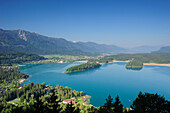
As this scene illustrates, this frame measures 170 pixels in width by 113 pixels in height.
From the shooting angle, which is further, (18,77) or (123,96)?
(18,77)

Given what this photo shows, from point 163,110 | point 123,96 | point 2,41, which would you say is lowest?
point 123,96

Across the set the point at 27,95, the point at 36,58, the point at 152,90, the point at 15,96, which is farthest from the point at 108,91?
the point at 36,58

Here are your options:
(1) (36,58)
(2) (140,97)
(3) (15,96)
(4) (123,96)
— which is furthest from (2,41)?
(2) (140,97)

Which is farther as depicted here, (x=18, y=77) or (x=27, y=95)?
(x=18, y=77)

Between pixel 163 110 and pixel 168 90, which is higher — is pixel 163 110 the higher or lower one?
the higher one

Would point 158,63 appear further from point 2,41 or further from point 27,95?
point 2,41

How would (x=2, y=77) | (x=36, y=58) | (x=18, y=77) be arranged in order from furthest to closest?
(x=36, y=58) < (x=18, y=77) < (x=2, y=77)

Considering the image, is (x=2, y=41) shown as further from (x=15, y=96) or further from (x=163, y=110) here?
(x=163, y=110)

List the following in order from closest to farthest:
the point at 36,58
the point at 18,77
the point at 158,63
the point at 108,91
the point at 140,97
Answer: the point at 140,97
the point at 108,91
the point at 18,77
the point at 158,63
the point at 36,58

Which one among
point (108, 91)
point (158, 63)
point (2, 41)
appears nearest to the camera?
point (108, 91)
